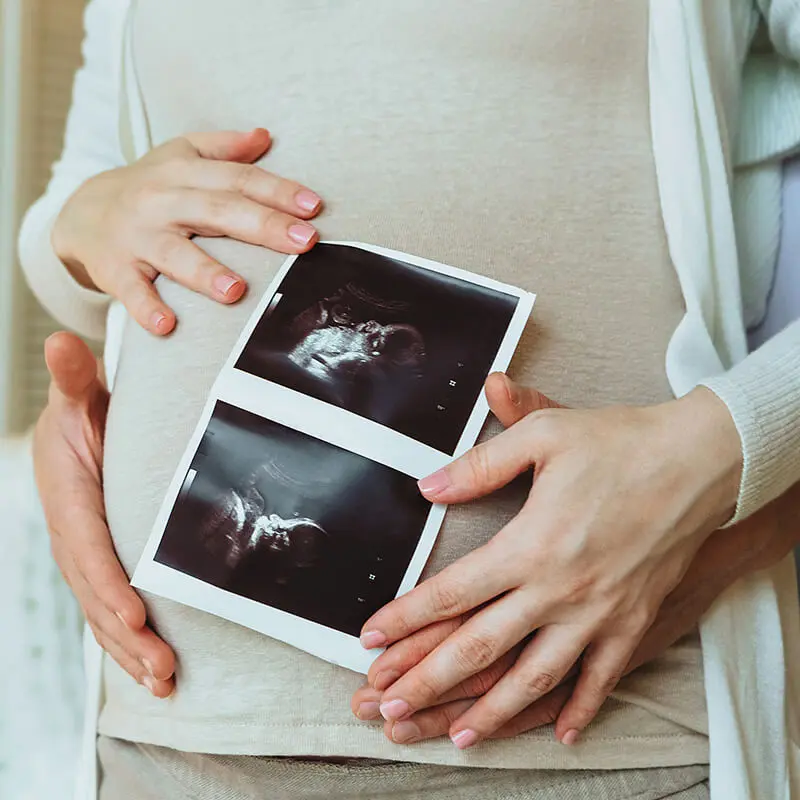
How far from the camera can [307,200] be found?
73cm

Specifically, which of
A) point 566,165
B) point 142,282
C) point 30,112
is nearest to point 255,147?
point 142,282

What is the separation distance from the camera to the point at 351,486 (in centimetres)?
61

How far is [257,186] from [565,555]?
0.42 meters

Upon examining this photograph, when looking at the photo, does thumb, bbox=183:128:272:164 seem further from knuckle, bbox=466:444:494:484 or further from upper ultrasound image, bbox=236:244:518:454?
knuckle, bbox=466:444:494:484

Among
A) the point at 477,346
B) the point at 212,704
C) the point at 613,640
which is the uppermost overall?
the point at 477,346

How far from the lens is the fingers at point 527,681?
59cm

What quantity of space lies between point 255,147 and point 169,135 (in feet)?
0.62

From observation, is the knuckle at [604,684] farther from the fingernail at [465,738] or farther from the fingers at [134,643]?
the fingers at [134,643]

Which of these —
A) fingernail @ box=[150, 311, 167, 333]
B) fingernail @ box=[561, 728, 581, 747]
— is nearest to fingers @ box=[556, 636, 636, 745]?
fingernail @ box=[561, 728, 581, 747]

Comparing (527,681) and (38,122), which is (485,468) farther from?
(38,122)

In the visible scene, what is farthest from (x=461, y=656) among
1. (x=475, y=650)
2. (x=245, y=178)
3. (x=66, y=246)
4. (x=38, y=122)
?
(x=38, y=122)

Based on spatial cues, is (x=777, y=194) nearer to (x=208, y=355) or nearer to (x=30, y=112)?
(x=208, y=355)

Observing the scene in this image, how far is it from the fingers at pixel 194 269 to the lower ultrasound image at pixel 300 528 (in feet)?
0.44

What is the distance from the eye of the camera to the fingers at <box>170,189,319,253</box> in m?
0.70
